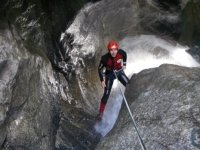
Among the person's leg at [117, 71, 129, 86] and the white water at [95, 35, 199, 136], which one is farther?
the white water at [95, 35, 199, 136]

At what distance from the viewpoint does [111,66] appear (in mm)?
12109

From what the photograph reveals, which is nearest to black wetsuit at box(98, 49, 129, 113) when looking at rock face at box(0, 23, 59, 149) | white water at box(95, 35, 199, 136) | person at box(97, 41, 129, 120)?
person at box(97, 41, 129, 120)

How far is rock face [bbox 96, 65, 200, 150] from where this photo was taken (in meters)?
7.97

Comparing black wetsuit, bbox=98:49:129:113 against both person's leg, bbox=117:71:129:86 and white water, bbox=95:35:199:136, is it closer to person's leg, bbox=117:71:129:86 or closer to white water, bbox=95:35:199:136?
person's leg, bbox=117:71:129:86

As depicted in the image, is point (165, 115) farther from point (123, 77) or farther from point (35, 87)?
point (35, 87)

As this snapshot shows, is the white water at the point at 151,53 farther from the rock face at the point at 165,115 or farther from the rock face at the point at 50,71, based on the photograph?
the rock face at the point at 165,115

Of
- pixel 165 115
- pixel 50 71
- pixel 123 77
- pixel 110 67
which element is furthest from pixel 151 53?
pixel 165 115

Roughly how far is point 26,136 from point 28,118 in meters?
0.51

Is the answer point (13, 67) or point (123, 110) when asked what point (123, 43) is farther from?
point (13, 67)

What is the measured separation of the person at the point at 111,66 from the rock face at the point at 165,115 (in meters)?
1.64

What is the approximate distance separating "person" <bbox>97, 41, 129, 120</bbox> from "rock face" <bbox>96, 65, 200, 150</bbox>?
5.38 ft

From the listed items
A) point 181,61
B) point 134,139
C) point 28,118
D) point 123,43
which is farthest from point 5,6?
point 181,61

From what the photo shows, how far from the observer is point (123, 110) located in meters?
10.3

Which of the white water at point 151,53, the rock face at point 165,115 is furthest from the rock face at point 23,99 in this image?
the white water at point 151,53
